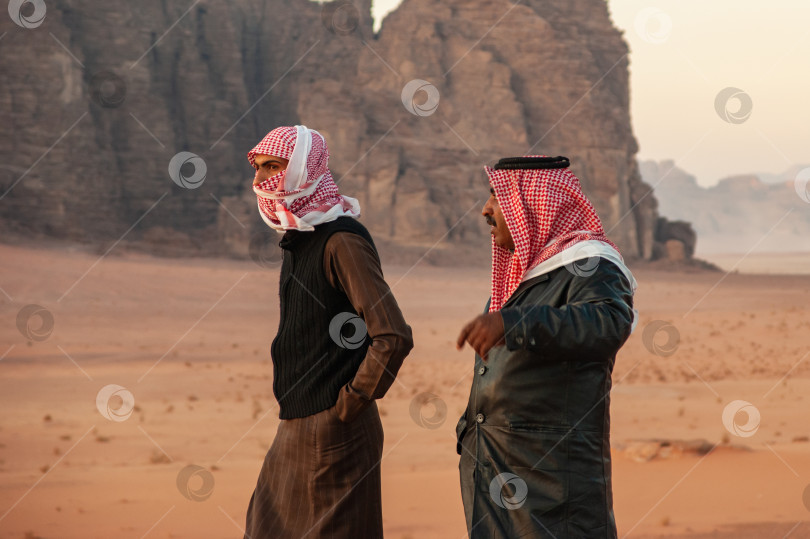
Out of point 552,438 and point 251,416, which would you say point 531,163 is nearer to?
point 552,438

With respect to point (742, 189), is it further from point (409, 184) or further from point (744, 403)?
point (744, 403)

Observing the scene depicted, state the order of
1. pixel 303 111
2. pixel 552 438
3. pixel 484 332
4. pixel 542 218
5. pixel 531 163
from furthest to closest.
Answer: pixel 303 111
pixel 531 163
pixel 542 218
pixel 552 438
pixel 484 332

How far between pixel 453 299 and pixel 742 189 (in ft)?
499

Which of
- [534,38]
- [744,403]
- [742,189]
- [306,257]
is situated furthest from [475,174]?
[742,189]

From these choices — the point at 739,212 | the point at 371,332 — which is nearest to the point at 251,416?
the point at 371,332

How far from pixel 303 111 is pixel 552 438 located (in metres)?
46.4

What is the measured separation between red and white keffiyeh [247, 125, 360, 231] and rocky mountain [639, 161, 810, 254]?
162 meters

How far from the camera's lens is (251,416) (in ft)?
38.8

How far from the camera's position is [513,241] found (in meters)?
2.90

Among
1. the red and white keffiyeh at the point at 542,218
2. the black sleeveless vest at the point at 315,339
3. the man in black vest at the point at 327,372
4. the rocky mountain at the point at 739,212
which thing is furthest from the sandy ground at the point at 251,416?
the rocky mountain at the point at 739,212

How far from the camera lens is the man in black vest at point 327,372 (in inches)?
115

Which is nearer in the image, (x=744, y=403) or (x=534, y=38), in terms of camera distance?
(x=744, y=403)

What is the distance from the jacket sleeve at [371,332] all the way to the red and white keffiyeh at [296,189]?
0.20m

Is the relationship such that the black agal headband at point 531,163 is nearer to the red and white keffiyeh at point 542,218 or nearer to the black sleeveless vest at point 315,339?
the red and white keffiyeh at point 542,218
